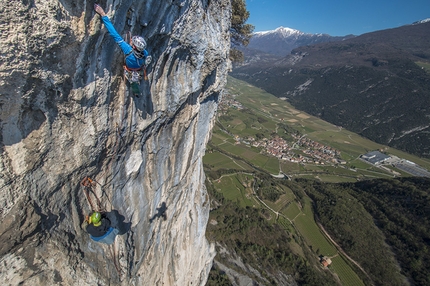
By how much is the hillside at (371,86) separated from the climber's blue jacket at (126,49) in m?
96.8

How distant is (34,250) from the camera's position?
216 inches

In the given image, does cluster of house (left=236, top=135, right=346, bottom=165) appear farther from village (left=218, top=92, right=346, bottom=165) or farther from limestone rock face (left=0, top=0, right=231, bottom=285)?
limestone rock face (left=0, top=0, right=231, bottom=285)

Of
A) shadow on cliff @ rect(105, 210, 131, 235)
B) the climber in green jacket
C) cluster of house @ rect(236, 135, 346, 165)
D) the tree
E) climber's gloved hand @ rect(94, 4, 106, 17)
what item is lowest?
cluster of house @ rect(236, 135, 346, 165)

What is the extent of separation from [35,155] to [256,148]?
58.2 meters

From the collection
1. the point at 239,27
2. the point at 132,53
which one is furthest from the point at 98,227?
the point at 239,27

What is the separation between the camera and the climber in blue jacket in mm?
3836

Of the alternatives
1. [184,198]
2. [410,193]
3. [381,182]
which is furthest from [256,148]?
[184,198]

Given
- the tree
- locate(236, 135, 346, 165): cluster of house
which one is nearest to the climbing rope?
the tree

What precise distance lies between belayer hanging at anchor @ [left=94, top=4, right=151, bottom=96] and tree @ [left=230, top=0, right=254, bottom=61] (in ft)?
32.0

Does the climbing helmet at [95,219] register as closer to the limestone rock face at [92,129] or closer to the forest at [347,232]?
the limestone rock face at [92,129]

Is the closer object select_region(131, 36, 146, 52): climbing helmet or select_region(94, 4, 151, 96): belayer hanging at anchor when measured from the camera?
select_region(94, 4, 151, 96): belayer hanging at anchor

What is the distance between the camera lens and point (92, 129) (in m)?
4.79

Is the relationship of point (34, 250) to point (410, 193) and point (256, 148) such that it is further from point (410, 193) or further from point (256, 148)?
point (256, 148)

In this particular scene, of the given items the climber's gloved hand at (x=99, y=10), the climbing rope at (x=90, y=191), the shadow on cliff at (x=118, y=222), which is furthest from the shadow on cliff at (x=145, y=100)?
the shadow on cliff at (x=118, y=222)
